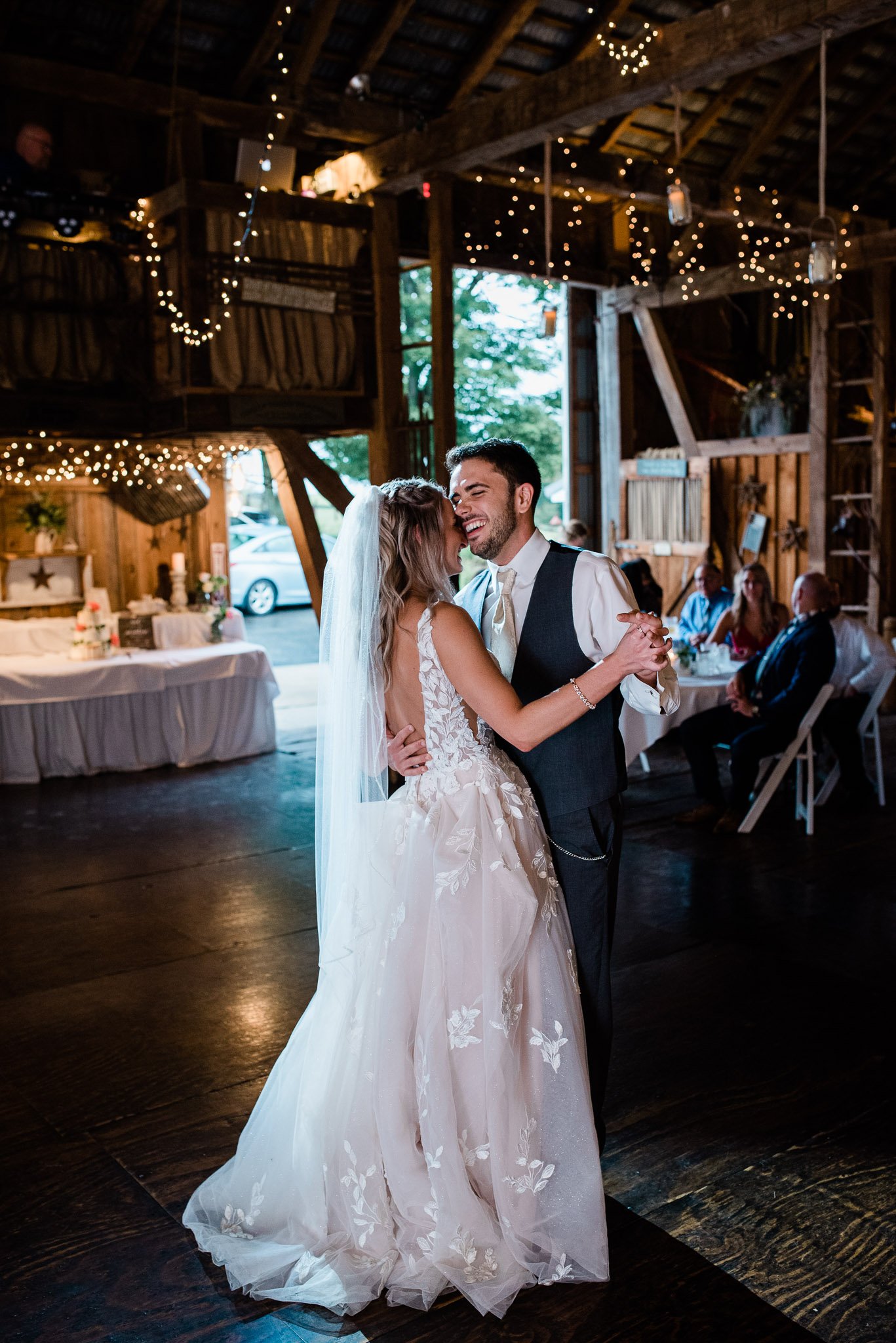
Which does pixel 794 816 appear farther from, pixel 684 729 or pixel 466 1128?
pixel 466 1128

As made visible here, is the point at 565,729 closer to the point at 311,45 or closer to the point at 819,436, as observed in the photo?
the point at 311,45

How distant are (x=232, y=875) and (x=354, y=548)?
10.8ft

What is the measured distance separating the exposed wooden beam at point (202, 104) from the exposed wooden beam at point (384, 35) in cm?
38

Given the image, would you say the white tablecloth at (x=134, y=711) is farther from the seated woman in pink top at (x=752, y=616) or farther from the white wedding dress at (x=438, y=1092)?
the white wedding dress at (x=438, y=1092)

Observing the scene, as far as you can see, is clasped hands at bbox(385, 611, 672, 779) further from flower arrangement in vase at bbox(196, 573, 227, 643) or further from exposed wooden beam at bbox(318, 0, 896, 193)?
flower arrangement in vase at bbox(196, 573, 227, 643)

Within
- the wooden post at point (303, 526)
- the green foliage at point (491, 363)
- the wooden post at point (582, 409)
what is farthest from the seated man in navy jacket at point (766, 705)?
the green foliage at point (491, 363)

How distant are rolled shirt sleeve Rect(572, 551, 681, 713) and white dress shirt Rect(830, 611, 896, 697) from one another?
4.06m

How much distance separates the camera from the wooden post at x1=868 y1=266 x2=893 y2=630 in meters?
9.04

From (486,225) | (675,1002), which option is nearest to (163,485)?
(486,225)

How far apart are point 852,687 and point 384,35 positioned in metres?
5.36

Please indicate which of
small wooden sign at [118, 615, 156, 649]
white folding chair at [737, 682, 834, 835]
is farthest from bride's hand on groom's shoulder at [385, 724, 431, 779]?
small wooden sign at [118, 615, 156, 649]

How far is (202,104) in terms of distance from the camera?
7.98 m

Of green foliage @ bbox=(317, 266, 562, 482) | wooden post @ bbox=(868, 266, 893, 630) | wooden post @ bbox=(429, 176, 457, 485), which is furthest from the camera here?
green foliage @ bbox=(317, 266, 562, 482)

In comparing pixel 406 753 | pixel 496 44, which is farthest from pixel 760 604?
pixel 406 753
